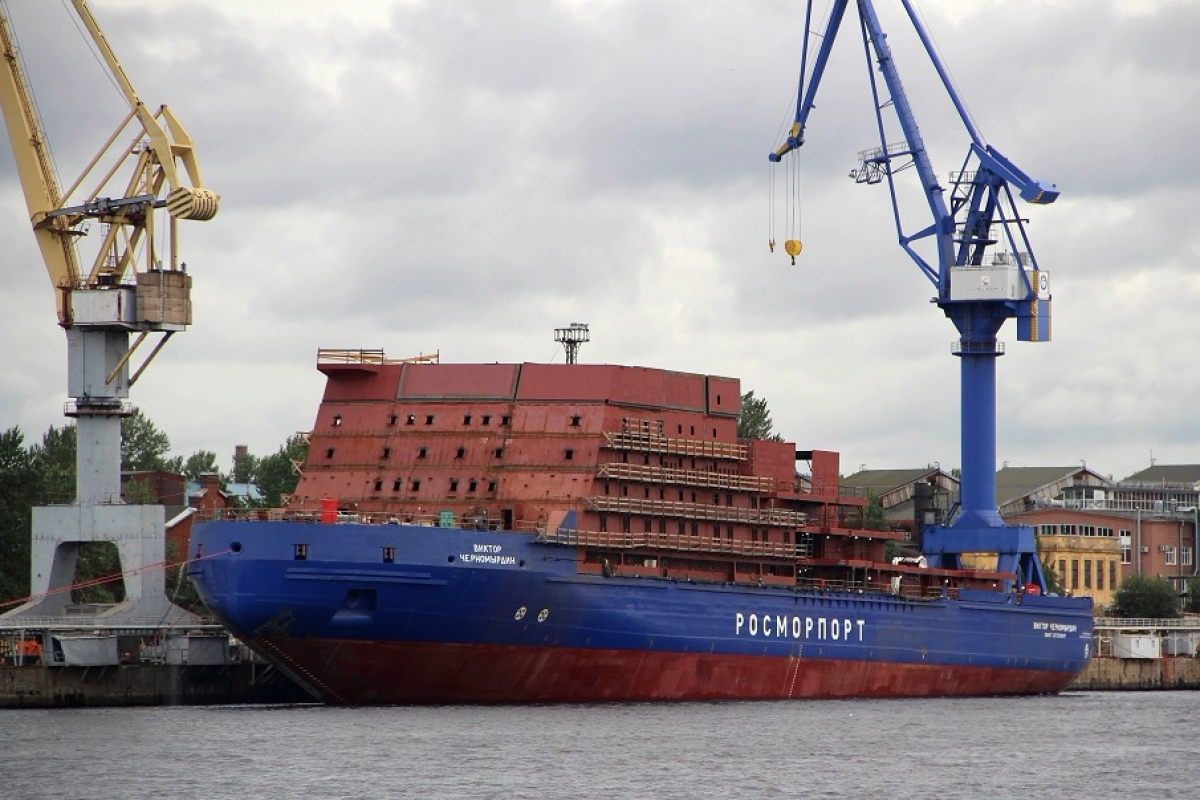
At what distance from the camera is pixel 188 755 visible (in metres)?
58.8

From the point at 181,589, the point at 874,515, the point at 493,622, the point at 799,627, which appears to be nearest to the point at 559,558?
the point at 493,622

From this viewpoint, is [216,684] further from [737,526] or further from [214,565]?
[737,526]

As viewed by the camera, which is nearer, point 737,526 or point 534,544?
point 534,544

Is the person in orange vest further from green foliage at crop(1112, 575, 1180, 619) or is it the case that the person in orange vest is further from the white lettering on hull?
green foliage at crop(1112, 575, 1180, 619)

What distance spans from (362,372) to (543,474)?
725cm

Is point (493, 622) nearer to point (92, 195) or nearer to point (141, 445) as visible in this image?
point (92, 195)

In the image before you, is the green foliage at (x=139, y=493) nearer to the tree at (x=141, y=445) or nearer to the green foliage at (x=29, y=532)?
the green foliage at (x=29, y=532)

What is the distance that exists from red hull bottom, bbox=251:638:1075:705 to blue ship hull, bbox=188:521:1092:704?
0.06 metres

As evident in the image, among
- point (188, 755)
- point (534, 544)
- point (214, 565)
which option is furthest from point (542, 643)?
point (188, 755)

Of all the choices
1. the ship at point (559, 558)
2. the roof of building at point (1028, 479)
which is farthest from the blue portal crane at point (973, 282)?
the roof of building at point (1028, 479)

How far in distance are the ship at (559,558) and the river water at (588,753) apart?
1706 mm

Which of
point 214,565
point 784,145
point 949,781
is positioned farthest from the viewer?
point 784,145

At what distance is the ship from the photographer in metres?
69.6

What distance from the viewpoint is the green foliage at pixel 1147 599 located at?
399ft
